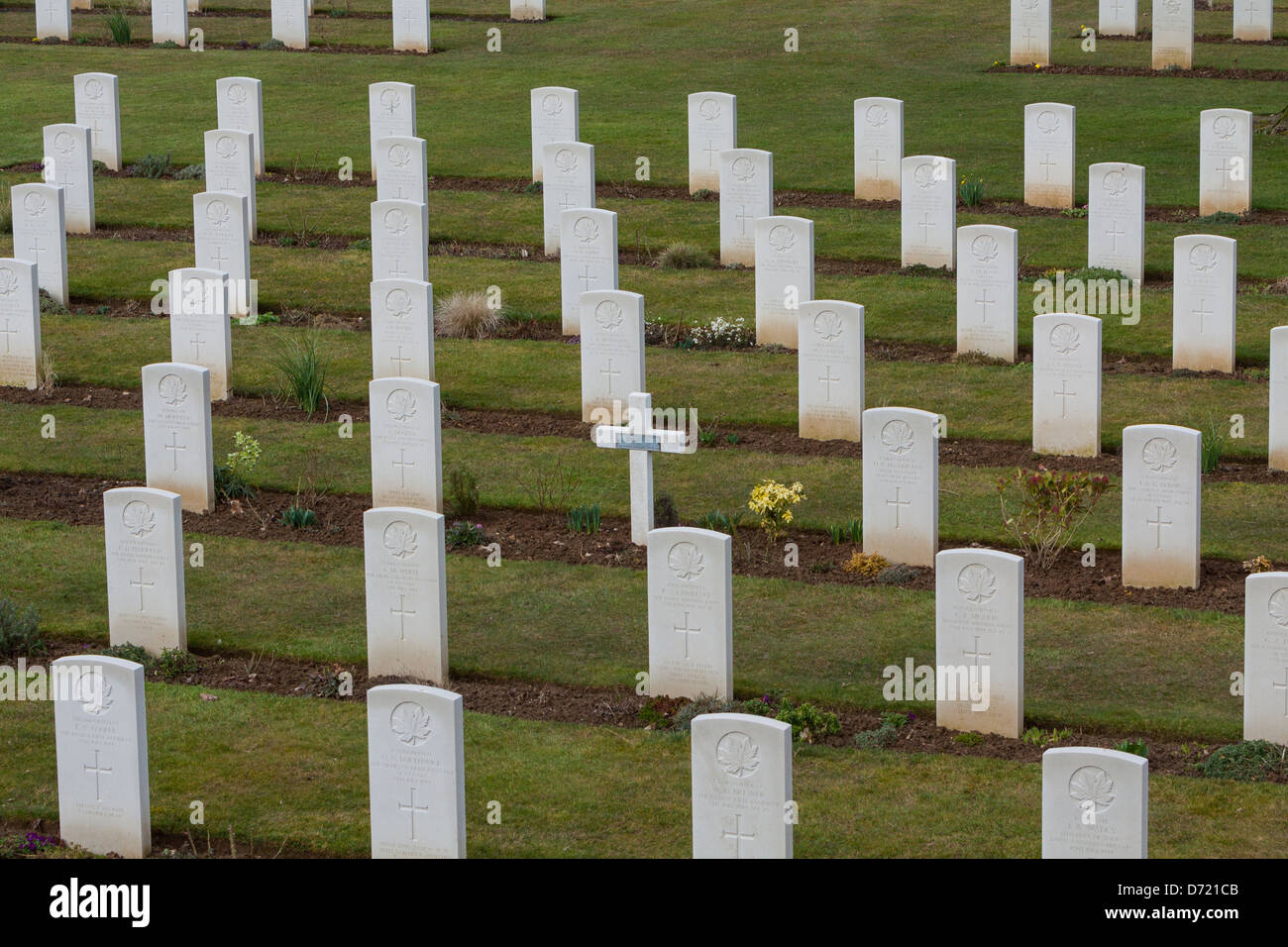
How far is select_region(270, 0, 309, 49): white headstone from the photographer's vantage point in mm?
28234

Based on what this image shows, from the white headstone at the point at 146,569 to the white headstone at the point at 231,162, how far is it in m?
9.39

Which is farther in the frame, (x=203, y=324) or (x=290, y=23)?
(x=290, y=23)

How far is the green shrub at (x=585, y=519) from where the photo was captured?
42.7ft

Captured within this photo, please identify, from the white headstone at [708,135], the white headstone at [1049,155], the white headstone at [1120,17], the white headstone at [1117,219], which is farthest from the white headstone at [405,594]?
the white headstone at [1120,17]

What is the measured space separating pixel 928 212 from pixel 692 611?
9.04 m

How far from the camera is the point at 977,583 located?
10.0m

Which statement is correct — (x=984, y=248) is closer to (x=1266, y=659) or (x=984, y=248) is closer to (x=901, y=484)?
(x=901, y=484)

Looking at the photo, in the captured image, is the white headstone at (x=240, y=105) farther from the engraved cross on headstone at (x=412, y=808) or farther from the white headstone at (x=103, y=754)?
the engraved cross on headstone at (x=412, y=808)

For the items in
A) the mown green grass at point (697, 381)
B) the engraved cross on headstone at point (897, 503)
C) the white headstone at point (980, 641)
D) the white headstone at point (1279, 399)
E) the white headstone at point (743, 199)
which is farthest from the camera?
the white headstone at point (743, 199)

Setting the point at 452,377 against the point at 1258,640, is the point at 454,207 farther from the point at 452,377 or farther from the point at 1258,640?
the point at 1258,640

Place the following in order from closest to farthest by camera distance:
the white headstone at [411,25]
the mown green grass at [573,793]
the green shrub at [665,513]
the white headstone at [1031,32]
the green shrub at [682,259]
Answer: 1. the mown green grass at [573,793]
2. the green shrub at [665,513]
3. the green shrub at [682,259]
4. the white headstone at [1031,32]
5. the white headstone at [411,25]

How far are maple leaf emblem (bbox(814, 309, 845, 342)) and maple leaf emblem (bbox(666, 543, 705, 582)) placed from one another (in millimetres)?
4442

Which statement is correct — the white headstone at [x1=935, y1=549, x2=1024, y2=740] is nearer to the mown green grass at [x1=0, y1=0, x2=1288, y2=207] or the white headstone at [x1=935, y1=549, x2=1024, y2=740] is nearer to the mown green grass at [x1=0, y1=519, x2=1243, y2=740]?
the mown green grass at [x1=0, y1=519, x2=1243, y2=740]

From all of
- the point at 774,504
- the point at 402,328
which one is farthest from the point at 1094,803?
the point at 402,328
